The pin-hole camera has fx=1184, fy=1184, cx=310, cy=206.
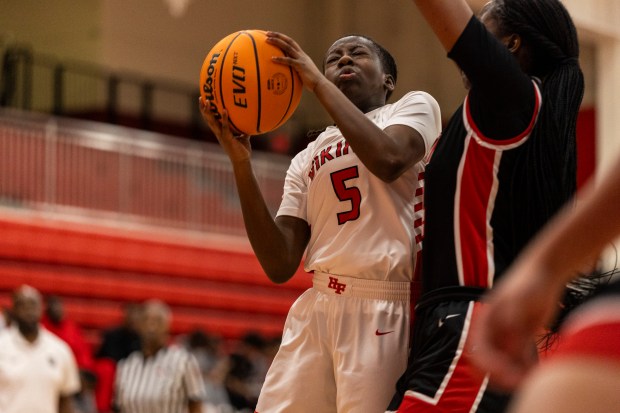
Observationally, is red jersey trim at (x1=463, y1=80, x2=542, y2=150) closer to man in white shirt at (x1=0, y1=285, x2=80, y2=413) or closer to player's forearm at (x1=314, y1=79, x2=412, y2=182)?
player's forearm at (x1=314, y1=79, x2=412, y2=182)

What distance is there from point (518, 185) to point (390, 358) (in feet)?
2.75

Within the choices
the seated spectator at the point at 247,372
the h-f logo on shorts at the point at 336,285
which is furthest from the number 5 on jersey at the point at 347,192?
the seated spectator at the point at 247,372

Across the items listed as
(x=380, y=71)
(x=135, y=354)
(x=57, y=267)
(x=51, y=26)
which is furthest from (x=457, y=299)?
(x=51, y=26)

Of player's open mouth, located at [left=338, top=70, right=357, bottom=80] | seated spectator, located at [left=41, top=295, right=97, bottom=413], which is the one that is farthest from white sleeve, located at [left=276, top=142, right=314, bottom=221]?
seated spectator, located at [left=41, top=295, right=97, bottom=413]

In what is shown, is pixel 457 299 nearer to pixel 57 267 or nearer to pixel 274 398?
pixel 274 398

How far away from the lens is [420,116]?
152 inches

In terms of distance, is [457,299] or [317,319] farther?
[317,319]

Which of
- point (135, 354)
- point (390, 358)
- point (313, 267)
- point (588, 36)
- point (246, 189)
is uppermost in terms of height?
point (588, 36)

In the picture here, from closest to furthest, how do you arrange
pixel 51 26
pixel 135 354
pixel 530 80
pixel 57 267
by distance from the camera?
pixel 530 80 < pixel 135 354 < pixel 57 267 < pixel 51 26

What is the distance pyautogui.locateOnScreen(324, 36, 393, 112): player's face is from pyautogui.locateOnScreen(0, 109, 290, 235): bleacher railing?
1086 cm

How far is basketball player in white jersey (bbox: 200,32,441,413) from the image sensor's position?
3736 millimetres

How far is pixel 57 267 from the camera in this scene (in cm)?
1460

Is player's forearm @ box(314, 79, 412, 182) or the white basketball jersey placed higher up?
player's forearm @ box(314, 79, 412, 182)

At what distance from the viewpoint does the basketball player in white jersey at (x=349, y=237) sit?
3.74 m
